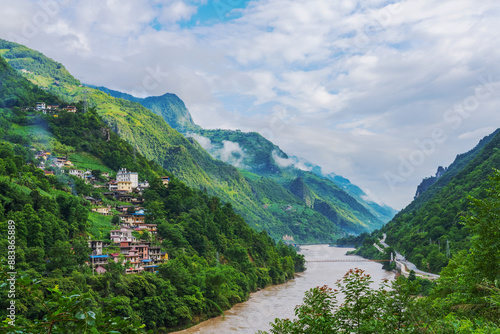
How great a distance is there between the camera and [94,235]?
50000 millimetres

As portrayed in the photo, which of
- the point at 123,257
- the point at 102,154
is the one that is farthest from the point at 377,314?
the point at 102,154

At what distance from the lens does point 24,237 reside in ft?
131

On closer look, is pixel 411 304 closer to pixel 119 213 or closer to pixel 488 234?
pixel 488 234

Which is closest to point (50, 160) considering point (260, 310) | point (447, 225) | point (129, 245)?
point (129, 245)

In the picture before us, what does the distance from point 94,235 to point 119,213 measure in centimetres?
1325

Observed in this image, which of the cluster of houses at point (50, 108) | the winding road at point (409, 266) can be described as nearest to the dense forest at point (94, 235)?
the cluster of houses at point (50, 108)

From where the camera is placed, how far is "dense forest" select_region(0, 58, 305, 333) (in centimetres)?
3095

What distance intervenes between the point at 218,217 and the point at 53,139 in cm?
4101

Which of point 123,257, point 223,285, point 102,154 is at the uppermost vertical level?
point 102,154

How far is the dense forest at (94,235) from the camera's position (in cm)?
3095

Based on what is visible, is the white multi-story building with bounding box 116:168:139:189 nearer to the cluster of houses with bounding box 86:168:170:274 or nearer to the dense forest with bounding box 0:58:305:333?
the cluster of houses with bounding box 86:168:170:274

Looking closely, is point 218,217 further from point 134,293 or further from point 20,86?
point 20,86

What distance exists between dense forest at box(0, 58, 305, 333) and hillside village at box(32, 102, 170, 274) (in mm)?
1527

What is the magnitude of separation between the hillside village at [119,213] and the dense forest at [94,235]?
60.1 inches
